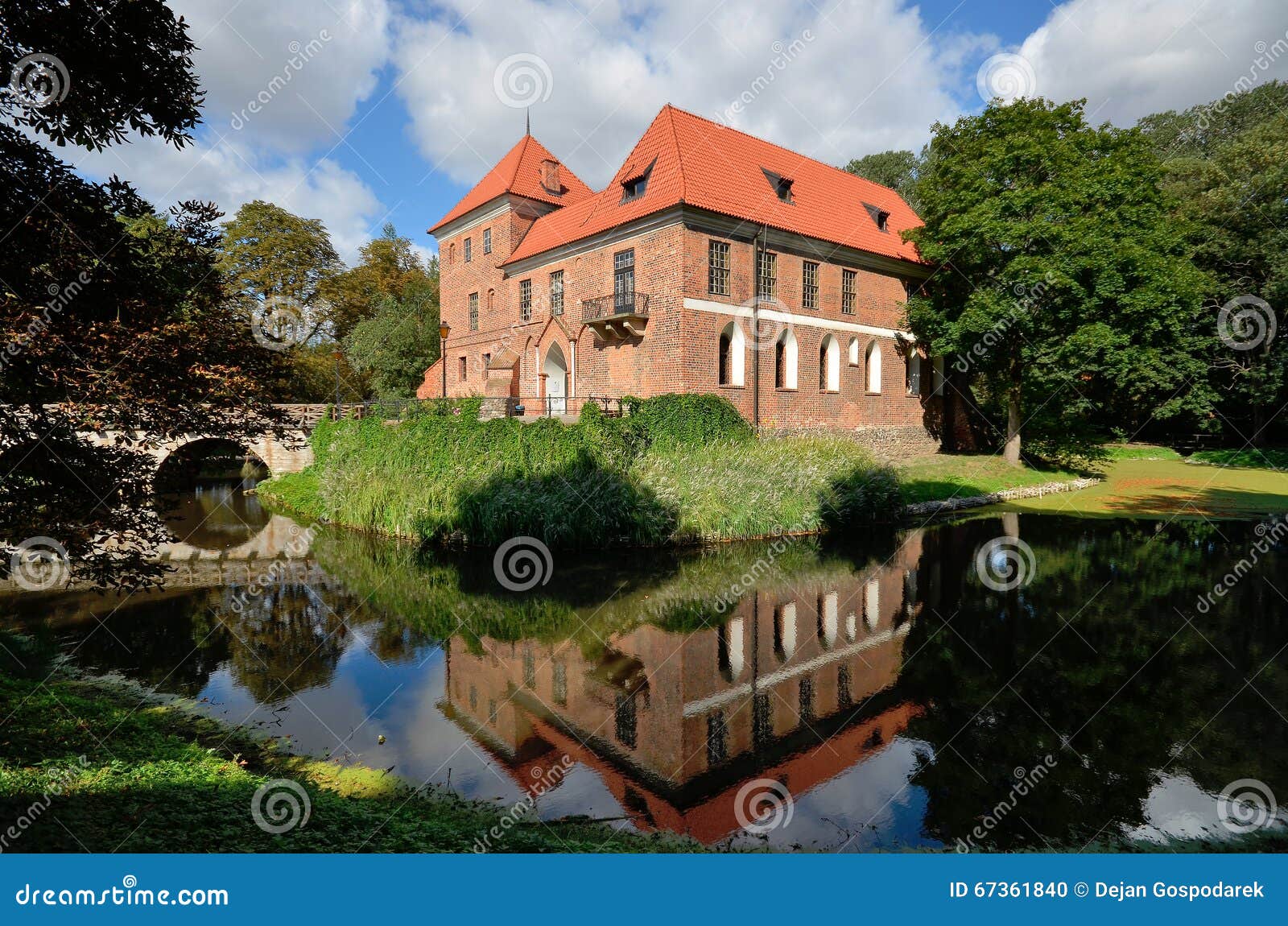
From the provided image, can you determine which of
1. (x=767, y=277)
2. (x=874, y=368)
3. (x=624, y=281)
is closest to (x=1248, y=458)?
(x=874, y=368)

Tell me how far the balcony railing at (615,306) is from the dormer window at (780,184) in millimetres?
7588

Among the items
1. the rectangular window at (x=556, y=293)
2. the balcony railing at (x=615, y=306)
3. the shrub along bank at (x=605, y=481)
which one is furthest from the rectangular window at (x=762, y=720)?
the rectangular window at (x=556, y=293)

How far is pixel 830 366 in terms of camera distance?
90.7ft

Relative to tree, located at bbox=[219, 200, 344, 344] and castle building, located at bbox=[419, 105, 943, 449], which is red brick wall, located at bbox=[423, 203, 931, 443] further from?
tree, located at bbox=[219, 200, 344, 344]

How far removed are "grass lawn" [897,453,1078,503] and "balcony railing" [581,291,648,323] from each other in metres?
10.2

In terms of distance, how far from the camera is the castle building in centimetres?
2284

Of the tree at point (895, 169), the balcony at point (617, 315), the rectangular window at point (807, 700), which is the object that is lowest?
the rectangular window at point (807, 700)

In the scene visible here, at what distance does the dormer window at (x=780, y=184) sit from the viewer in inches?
1033

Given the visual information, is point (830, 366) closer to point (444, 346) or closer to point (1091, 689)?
point (444, 346)

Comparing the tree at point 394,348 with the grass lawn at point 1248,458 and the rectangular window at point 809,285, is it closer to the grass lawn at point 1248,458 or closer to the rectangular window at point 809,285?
the rectangular window at point 809,285

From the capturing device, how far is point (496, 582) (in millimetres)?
13172

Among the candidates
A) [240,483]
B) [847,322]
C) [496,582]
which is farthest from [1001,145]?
[240,483]

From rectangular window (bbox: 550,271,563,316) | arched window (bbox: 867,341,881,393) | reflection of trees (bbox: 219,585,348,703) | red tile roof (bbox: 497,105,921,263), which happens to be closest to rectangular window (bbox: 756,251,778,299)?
red tile roof (bbox: 497,105,921,263)

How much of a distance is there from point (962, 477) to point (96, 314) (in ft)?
85.0
